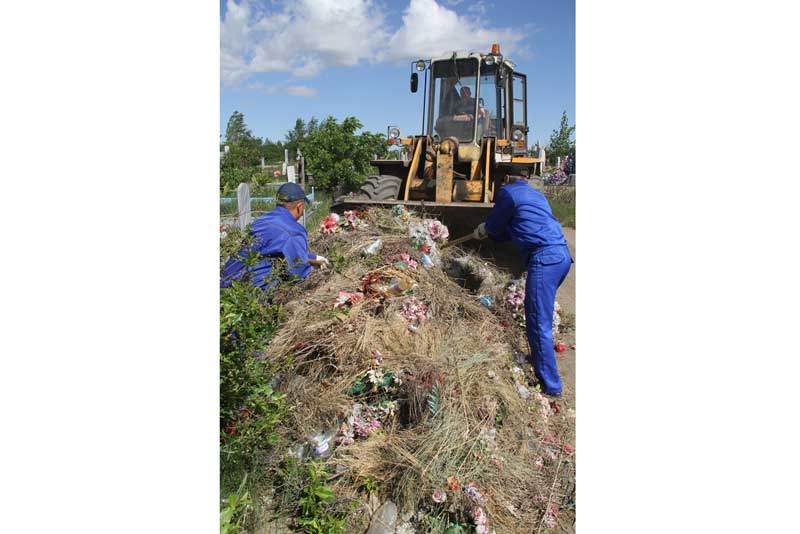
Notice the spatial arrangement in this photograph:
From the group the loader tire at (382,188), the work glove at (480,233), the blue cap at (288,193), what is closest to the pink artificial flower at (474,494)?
the blue cap at (288,193)

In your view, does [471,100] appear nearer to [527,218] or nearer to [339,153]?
[527,218]

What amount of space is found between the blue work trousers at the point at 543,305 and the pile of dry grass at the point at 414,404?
0.46 m

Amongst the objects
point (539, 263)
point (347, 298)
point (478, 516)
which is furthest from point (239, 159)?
point (478, 516)

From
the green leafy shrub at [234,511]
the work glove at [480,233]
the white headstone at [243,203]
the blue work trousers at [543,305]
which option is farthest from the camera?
the white headstone at [243,203]

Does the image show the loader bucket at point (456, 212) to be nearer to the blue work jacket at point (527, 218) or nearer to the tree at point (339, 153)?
the blue work jacket at point (527, 218)

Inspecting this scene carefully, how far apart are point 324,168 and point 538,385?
13520 millimetres

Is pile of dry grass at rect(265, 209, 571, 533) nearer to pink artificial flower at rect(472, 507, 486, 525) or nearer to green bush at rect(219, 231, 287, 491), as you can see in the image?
pink artificial flower at rect(472, 507, 486, 525)

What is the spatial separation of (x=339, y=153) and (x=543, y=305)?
13.4 meters

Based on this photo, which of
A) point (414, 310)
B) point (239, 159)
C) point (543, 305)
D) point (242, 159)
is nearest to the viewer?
point (414, 310)

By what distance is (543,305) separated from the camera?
13.0ft

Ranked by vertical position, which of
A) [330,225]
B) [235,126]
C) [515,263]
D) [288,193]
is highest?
[235,126]

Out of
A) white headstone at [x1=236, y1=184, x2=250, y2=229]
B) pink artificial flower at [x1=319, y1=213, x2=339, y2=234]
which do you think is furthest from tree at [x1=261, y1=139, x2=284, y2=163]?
pink artificial flower at [x1=319, y1=213, x2=339, y2=234]

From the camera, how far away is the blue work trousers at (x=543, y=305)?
392cm

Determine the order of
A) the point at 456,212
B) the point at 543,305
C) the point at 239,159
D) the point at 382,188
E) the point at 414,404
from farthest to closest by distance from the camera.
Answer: the point at 239,159
the point at 382,188
the point at 456,212
the point at 543,305
the point at 414,404
